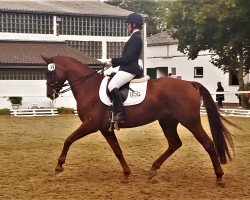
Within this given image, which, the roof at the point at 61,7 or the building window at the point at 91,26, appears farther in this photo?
the building window at the point at 91,26

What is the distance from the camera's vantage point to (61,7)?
4300cm

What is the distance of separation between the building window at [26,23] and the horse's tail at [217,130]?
1228 inches

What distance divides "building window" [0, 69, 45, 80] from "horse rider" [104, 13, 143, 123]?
28.3 m

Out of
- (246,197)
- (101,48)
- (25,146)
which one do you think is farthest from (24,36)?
(246,197)

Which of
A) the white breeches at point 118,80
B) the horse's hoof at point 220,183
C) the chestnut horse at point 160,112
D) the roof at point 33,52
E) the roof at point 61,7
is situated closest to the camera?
the horse's hoof at point 220,183

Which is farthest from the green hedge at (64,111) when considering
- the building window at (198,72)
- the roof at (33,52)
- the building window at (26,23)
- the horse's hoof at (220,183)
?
the horse's hoof at (220,183)

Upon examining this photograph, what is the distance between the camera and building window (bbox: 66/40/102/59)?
42094 mm

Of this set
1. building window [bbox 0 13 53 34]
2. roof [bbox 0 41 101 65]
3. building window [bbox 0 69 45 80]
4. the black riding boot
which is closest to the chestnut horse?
the black riding boot

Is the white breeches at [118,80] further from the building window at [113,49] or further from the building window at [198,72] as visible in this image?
the building window at [198,72]

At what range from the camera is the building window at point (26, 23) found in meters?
39.1

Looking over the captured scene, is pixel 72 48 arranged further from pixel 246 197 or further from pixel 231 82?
pixel 246 197

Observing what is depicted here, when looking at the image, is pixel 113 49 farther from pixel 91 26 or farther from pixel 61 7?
pixel 61 7

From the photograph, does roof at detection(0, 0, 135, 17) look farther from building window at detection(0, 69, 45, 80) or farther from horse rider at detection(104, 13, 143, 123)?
horse rider at detection(104, 13, 143, 123)

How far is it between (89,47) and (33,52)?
580 centimetres
